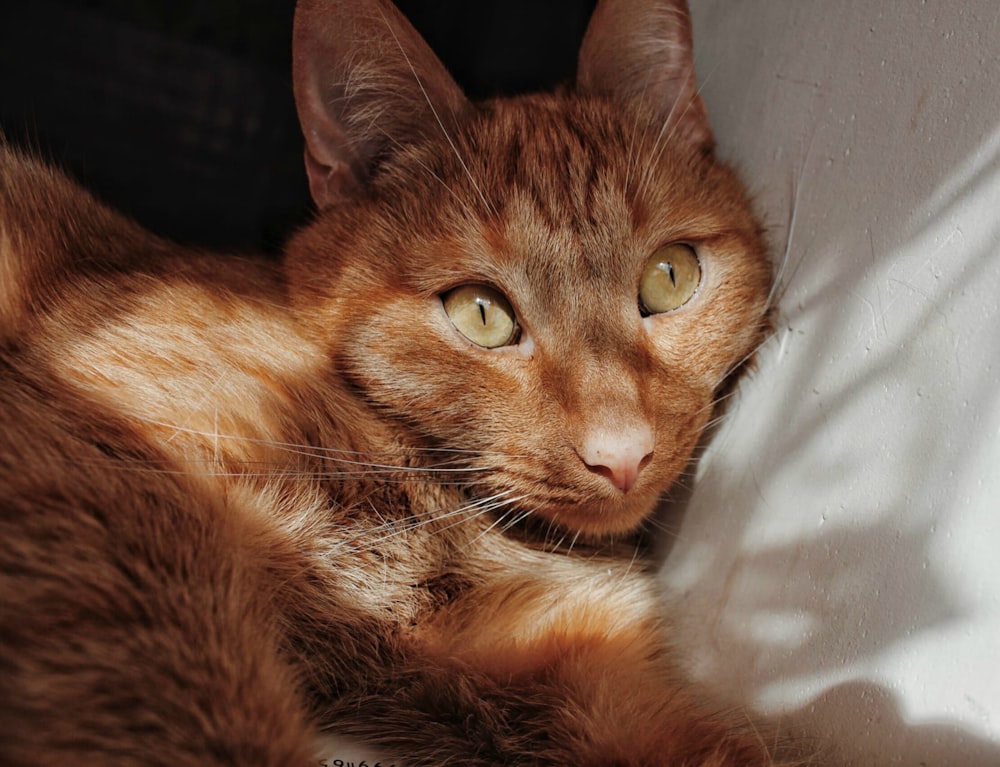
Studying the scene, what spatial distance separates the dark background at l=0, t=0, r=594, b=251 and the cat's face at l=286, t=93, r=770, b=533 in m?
1.49

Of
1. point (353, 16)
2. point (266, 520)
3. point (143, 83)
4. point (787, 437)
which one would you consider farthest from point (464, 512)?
point (143, 83)

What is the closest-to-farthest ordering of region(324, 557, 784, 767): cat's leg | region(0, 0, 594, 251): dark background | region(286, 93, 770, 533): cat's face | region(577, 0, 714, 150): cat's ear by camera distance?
region(324, 557, 784, 767): cat's leg, region(286, 93, 770, 533): cat's face, region(577, 0, 714, 150): cat's ear, region(0, 0, 594, 251): dark background

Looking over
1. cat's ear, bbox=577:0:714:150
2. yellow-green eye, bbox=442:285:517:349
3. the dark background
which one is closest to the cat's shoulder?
yellow-green eye, bbox=442:285:517:349

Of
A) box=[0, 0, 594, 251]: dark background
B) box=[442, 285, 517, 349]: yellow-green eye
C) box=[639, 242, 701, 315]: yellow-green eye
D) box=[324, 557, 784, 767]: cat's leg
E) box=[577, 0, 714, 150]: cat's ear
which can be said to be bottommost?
box=[324, 557, 784, 767]: cat's leg

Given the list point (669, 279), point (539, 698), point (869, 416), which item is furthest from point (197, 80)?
point (869, 416)

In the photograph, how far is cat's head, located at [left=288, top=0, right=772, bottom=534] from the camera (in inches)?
59.9

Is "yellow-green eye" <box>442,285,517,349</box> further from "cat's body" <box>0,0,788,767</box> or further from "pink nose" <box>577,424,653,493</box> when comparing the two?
"pink nose" <box>577,424,653,493</box>

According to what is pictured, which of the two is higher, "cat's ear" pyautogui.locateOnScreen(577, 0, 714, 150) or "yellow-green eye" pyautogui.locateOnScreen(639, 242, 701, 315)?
"cat's ear" pyautogui.locateOnScreen(577, 0, 714, 150)

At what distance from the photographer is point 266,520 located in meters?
1.41

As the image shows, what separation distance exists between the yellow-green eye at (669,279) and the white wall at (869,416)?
18 centimetres

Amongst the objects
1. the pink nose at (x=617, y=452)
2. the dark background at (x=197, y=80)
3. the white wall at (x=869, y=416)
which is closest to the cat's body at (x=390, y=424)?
the pink nose at (x=617, y=452)

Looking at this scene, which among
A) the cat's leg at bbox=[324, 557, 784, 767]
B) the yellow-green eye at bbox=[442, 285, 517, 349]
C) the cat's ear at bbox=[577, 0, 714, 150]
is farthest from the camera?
the cat's ear at bbox=[577, 0, 714, 150]

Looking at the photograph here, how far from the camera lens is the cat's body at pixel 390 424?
1150mm

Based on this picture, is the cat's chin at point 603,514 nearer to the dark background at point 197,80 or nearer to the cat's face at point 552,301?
the cat's face at point 552,301
